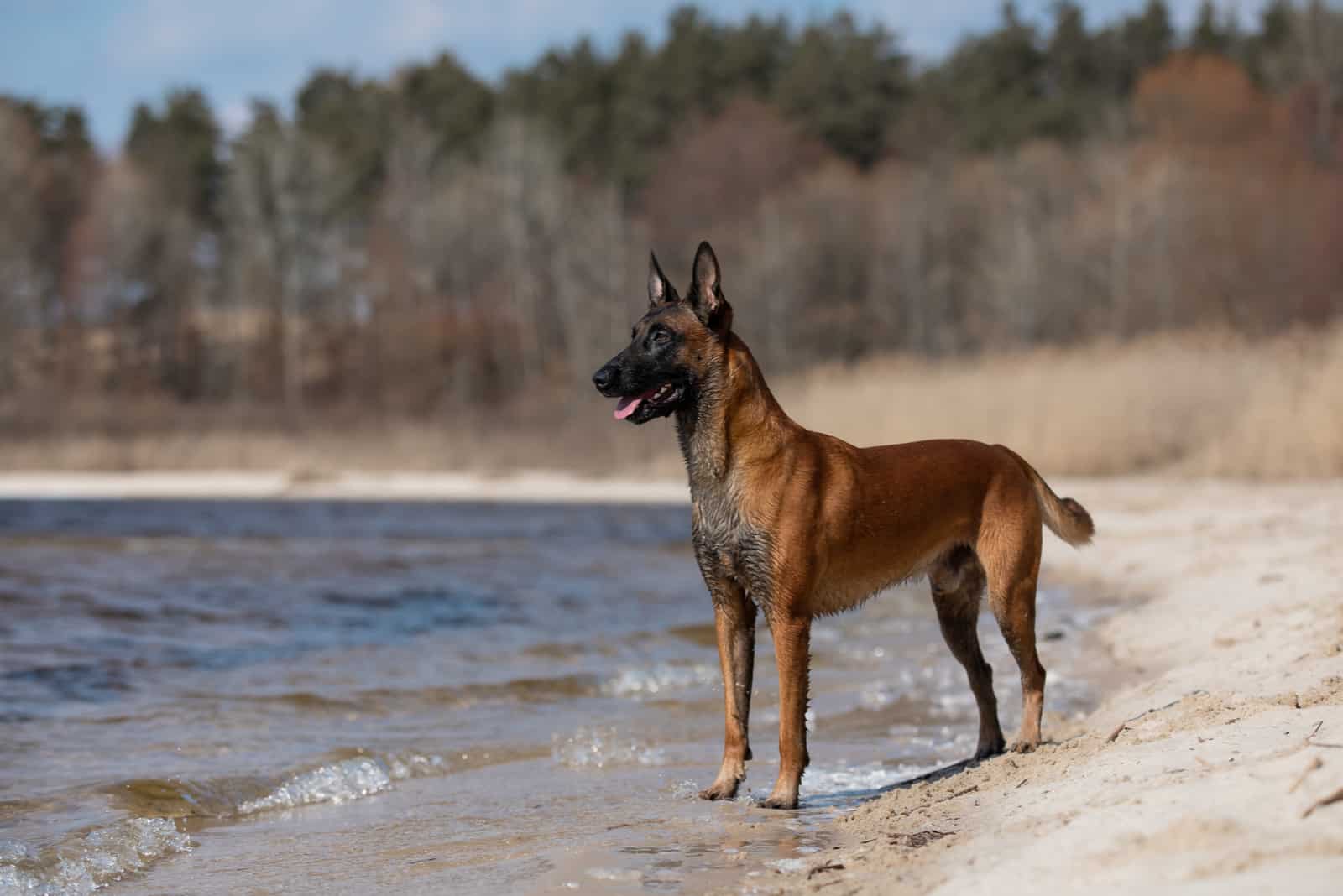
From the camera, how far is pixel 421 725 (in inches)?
285

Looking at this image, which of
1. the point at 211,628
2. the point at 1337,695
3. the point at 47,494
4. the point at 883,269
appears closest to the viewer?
the point at 1337,695

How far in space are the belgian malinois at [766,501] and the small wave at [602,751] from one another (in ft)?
3.82

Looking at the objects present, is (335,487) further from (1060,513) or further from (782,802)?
(782,802)

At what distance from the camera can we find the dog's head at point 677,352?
491 centimetres

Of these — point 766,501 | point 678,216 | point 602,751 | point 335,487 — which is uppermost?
point 678,216

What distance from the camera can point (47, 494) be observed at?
2686 centimetres

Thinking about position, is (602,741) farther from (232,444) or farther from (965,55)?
(965,55)

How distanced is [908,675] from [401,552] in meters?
9.73

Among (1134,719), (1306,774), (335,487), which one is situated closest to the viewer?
(1306,774)

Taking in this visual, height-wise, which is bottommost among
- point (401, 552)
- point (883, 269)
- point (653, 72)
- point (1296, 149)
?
point (401, 552)

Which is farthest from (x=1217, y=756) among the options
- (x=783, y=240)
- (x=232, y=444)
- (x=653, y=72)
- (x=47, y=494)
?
(x=653, y=72)

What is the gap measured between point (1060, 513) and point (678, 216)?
4611 cm

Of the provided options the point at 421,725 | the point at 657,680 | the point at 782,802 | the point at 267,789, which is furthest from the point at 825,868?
the point at 657,680

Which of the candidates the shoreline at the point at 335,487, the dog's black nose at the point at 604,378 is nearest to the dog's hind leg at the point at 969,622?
the dog's black nose at the point at 604,378
